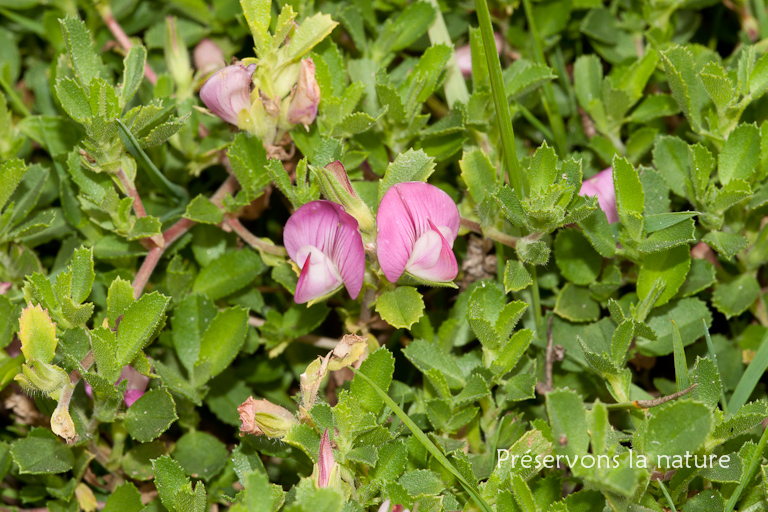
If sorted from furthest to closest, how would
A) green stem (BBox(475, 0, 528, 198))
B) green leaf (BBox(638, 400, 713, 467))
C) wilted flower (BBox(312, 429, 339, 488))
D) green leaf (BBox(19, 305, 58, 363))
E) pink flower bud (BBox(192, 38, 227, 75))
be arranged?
pink flower bud (BBox(192, 38, 227, 75)) → green stem (BBox(475, 0, 528, 198)) → green leaf (BBox(19, 305, 58, 363)) → wilted flower (BBox(312, 429, 339, 488)) → green leaf (BBox(638, 400, 713, 467))

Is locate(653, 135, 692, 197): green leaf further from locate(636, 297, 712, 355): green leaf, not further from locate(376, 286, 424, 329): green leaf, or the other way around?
→ locate(376, 286, 424, 329): green leaf

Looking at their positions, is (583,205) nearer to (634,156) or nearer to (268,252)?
(634,156)

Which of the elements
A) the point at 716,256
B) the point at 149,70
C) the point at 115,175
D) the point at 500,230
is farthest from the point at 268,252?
the point at 716,256

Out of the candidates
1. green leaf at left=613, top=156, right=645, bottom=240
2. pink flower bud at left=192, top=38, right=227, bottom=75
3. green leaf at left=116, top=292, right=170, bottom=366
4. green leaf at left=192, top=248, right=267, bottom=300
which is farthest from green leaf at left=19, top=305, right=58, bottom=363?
green leaf at left=613, top=156, right=645, bottom=240

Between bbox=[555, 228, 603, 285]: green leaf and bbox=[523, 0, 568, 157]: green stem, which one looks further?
bbox=[523, 0, 568, 157]: green stem

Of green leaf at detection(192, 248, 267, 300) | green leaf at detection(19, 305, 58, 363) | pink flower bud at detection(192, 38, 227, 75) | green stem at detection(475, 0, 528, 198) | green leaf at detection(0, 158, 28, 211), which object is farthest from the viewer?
pink flower bud at detection(192, 38, 227, 75)

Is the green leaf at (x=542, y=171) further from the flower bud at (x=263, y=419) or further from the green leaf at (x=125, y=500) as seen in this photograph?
the green leaf at (x=125, y=500)
